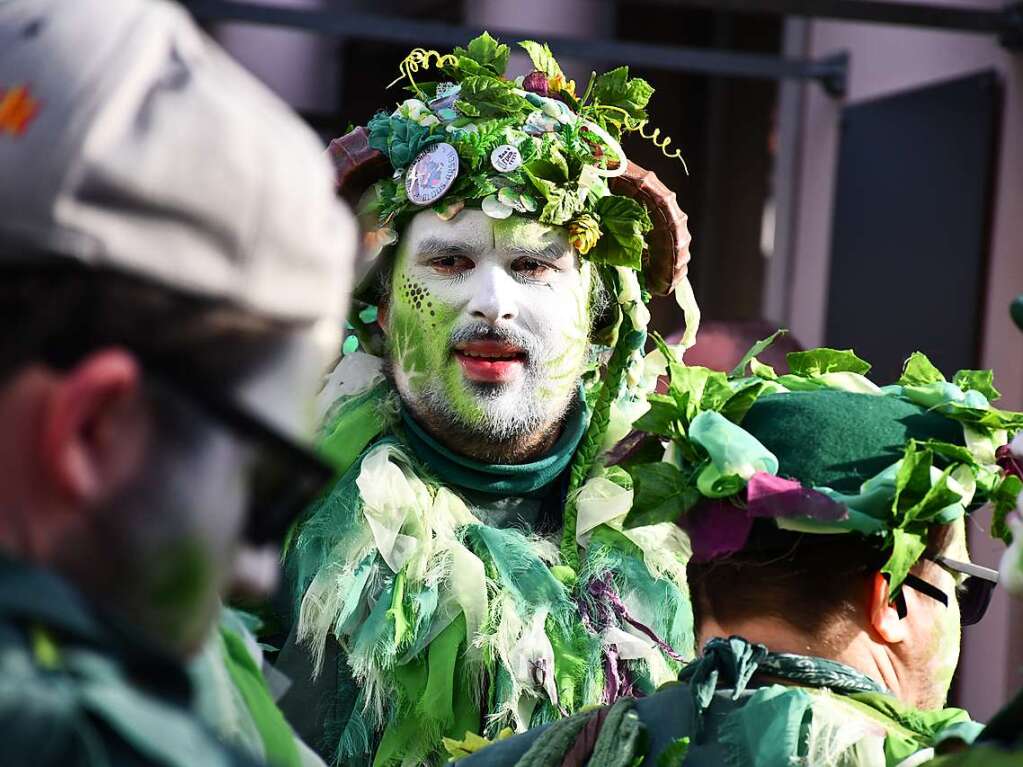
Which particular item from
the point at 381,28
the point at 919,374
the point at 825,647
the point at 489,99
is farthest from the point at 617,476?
the point at 381,28

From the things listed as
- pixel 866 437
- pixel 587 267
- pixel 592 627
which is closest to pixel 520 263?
pixel 587 267

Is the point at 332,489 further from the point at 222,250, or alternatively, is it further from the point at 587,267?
the point at 222,250

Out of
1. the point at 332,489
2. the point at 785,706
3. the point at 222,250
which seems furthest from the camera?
the point at 332,489

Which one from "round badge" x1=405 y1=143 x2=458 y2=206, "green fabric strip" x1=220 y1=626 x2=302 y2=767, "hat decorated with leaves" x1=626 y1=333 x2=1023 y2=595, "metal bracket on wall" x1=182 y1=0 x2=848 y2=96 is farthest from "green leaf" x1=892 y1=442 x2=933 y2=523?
"metal bracket on wall" x1=182 y1=0 x2=848 y2=96

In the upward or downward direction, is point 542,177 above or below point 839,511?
above

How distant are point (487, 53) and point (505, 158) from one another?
0.25 m

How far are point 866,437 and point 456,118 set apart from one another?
1.63 metres

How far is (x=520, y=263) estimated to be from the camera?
3139 mm

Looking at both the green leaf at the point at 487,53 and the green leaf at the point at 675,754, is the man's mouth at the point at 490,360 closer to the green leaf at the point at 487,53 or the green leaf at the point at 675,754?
the green leaf at the point at 487,53

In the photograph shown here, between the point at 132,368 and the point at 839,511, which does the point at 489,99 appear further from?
the point at 132,368

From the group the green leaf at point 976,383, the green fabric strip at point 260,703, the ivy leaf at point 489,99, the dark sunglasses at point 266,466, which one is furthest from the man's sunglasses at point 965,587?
the ivy leaf at point 489,99

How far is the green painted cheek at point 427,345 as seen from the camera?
3.11 m

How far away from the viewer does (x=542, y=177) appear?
314 cm

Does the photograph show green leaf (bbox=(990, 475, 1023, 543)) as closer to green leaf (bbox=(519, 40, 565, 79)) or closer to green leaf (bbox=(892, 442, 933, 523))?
green leaf (bbox=(892, 442, 933, 523))
